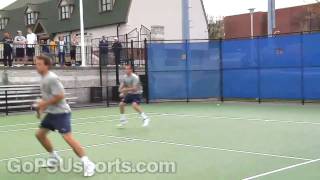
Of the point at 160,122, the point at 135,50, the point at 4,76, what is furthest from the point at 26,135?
the point at 135,50

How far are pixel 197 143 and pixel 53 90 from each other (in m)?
4.47

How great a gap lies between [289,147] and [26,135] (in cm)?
712

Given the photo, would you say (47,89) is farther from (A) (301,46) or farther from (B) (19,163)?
(A) (301,46)

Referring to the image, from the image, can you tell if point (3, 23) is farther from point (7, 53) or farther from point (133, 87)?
point (133, 87)

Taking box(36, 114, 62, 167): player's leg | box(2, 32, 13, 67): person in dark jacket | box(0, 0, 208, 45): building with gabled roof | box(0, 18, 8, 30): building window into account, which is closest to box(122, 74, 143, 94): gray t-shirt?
box(36, 114, 62, 167): player's leg

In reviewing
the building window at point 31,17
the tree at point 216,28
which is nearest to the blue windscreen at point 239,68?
the building window at point 31,17

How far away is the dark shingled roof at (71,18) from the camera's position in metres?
42.8

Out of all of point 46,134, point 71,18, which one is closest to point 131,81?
point 46,134

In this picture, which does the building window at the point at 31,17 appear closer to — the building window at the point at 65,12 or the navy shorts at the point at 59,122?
the building window at the point at 65,12

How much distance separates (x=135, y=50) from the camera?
2805cm

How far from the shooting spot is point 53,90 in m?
8.05

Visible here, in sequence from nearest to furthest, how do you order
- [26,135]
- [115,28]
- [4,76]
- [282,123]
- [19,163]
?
[19,163], [26,135], [282,123], [4,76], [115,28]

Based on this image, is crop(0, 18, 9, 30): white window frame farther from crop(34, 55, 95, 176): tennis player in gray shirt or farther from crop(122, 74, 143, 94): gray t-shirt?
crop(34, 55, 95, 176): tennis player in gray shirt

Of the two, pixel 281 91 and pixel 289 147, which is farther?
pixel 281 91
